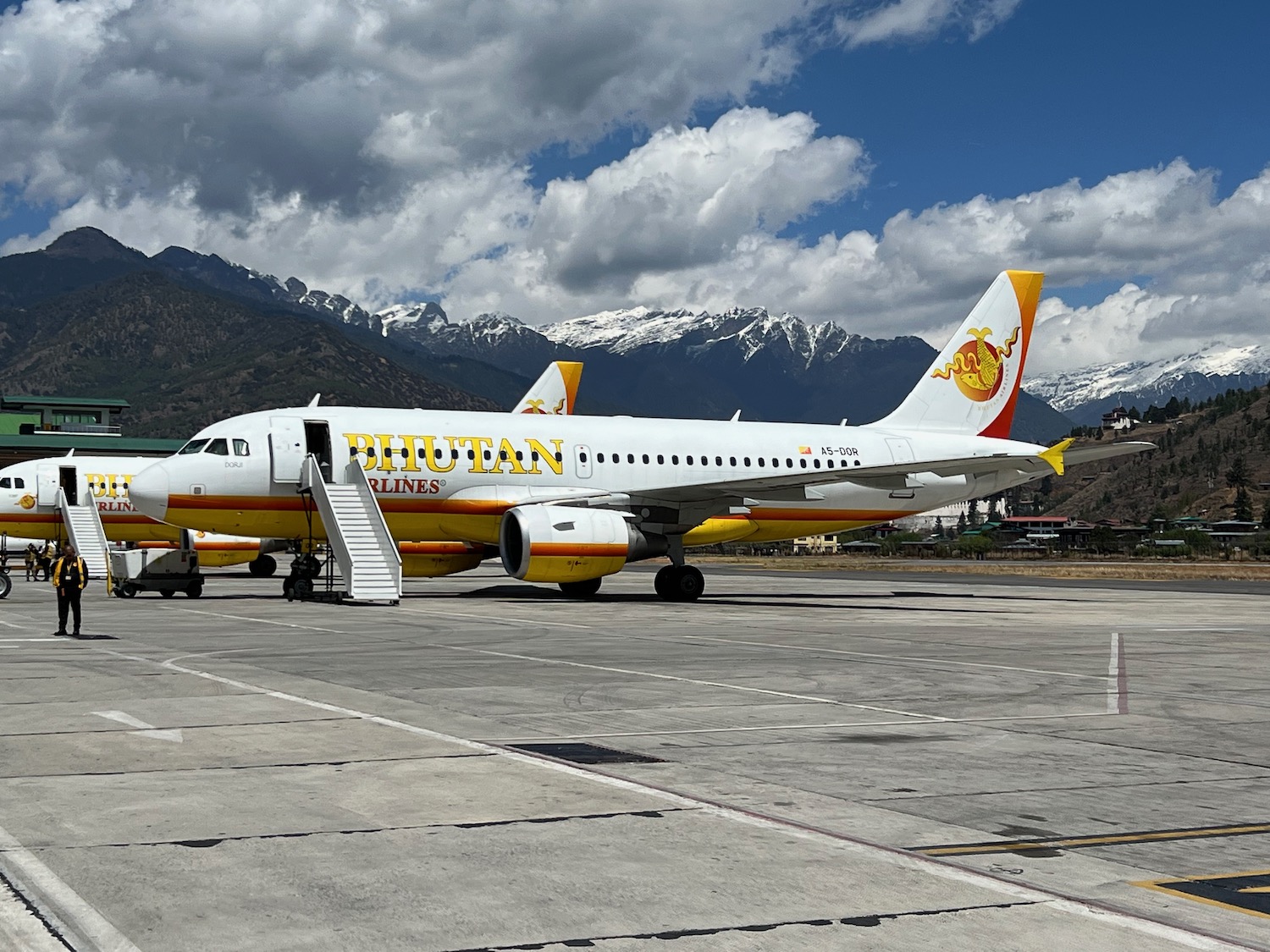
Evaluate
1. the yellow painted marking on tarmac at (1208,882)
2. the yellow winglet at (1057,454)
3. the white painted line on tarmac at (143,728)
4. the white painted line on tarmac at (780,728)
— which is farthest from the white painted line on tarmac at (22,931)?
the yellow winglet at (1057,454)

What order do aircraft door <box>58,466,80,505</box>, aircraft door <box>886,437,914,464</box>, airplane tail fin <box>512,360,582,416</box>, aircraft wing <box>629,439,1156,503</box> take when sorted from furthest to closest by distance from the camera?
airplane tail fin <box>512,360,582,416</box> → aircraft door <box>58,466,80,505</box> → aircraft door <box>886,437,914,464</box> → aircraft wing <box>629,439,1156,503</box>

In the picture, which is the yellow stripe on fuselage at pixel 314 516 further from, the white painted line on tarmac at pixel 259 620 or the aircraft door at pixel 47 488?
the aircraft door at pixel 47 488

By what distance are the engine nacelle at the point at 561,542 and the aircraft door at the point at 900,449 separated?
1139cm

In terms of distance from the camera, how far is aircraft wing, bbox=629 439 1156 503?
31359 millimetres

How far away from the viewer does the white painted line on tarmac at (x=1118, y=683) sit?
43.6 ft

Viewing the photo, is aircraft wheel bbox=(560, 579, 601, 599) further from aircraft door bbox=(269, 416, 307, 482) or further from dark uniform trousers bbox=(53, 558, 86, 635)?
dark uniform trousers bbox=(53, 558, 86, 635)

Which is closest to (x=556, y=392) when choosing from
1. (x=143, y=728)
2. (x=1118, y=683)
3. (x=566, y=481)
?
(x=566, y=481)

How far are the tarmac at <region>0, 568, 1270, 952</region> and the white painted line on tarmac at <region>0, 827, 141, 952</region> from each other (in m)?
0.02

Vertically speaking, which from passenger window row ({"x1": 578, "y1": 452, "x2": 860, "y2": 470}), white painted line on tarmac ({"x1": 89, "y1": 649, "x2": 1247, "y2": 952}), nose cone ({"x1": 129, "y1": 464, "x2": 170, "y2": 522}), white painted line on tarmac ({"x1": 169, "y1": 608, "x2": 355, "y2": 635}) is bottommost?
white painted line on tarmac ({"x1": 89, "y1": 649, "x2": 1247, "y2": 952})

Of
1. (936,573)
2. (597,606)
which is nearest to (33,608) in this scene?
(597,606)

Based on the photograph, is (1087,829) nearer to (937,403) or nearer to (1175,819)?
(1175,819)

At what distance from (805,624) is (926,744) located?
49.2ft

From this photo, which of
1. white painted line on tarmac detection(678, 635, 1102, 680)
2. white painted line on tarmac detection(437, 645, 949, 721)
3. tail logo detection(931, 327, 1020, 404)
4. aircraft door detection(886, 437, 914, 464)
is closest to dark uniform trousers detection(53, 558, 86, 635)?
white painted line on tarmac detection(437, 645, 949, 721)

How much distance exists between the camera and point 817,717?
12234mm
